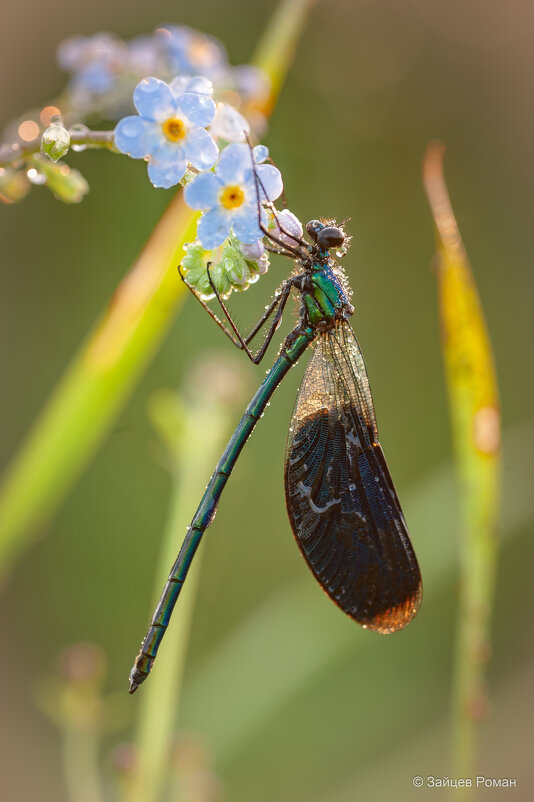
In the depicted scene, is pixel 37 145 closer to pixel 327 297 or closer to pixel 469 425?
pixel 327 297

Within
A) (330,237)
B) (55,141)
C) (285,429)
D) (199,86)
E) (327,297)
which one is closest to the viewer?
(55,141)

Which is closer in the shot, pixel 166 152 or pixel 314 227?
pixel 166 152

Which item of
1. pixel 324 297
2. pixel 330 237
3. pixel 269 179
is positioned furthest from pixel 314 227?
pixel 269 179

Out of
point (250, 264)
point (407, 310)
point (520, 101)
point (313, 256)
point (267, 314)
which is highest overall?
point (520, 101)

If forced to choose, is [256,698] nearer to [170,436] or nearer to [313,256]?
[170,436]

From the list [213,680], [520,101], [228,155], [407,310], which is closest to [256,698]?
[213,680]

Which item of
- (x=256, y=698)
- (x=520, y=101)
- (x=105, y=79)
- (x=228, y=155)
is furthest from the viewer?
(x=520, y=101)

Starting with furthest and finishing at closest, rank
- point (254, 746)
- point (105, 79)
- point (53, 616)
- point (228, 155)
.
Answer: point (53, 616)
point (254, 746)
point (105, 79)
point (228, 155)
